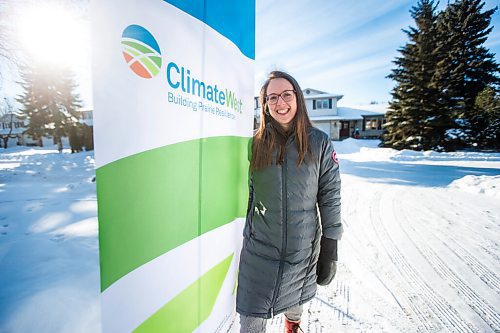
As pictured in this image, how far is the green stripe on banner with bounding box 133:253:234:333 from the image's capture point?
1.26 metres

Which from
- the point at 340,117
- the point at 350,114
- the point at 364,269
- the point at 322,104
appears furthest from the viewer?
the point at 350,114

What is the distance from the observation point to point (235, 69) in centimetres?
191

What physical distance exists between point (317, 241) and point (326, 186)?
398 mm

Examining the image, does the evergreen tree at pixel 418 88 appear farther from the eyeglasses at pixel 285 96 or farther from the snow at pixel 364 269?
the eyeglasses at pixel 285 96

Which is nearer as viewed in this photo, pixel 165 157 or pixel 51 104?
pixel 165 157

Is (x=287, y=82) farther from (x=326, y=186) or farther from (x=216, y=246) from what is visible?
(x=216, y=246)

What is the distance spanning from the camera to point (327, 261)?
5.45 ft

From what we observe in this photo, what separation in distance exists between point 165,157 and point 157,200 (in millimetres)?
222

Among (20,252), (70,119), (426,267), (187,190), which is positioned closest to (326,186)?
(187,190)

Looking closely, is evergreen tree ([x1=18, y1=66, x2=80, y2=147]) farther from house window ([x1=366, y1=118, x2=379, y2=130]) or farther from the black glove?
house window ([x1=366, y1=118, x2=379, y2=130])

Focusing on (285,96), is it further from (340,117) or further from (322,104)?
(322,104)

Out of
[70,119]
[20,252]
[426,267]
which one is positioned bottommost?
[426,267]

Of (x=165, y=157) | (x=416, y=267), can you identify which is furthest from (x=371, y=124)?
(x=165, y=157)

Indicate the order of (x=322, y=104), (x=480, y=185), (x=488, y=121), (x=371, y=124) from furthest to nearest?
(x=371, y=124)
(x=322, y=104)
(x=488, y=121)
(x=480, y=185)
